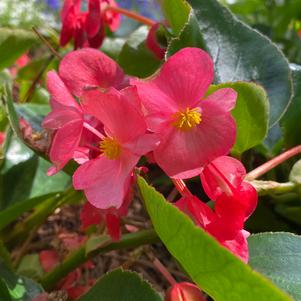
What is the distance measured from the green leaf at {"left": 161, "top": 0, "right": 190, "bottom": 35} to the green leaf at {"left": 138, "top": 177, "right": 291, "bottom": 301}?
0.23 meters

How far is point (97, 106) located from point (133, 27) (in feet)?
2.69

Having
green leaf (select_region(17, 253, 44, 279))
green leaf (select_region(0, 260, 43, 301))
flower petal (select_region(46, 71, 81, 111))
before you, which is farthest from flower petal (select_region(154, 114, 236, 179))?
green leaf (select_region(17, 253, 44, 279))

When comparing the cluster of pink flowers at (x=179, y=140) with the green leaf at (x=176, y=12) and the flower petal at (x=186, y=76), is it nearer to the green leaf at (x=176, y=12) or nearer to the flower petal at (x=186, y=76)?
the flower petal at (x=186, y=76)

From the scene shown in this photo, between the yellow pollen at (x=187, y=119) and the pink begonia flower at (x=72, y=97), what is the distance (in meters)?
0.07

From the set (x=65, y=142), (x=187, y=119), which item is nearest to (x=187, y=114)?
(x=187, y=119)

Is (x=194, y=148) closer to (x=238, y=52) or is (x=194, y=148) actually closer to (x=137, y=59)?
(x=238, y=52)

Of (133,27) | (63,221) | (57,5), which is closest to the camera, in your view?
Answer: (63,221)

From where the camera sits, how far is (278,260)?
1.55ft

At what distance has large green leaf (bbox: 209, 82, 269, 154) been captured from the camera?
20.9 inches

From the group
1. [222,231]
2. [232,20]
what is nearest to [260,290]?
[222,231]

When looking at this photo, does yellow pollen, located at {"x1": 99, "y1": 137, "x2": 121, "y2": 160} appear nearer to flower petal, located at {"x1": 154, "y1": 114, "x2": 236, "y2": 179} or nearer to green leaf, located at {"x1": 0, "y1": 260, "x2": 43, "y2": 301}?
flower petal, located at {"x1": 154, "y1": 114, "x2": 236, "y2": 179}

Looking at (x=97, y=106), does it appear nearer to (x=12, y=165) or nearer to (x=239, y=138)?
(x=239, y=138)

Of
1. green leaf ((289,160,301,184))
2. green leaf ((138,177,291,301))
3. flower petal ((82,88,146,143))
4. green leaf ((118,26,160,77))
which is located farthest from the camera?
green leaf ((118,26,160,77))

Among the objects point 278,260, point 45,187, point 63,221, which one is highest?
point 278,260
